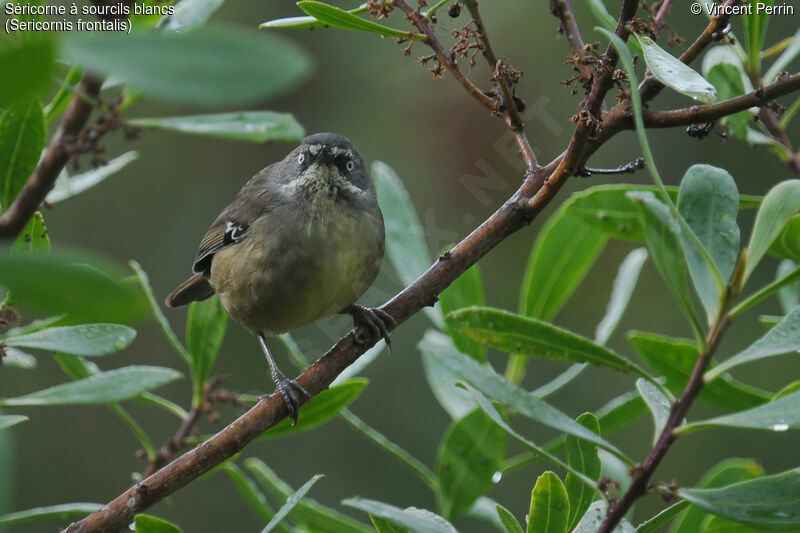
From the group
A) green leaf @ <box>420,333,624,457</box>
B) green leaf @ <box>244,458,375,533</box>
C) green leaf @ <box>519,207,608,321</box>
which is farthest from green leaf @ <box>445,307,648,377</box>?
green leaf @ <box>519,207,608,321</box>

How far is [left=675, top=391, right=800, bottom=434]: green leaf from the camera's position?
5.07ft

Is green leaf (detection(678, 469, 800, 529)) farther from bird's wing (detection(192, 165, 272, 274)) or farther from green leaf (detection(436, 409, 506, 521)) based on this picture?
bird's wing (detection(192, 165, 272, 274))

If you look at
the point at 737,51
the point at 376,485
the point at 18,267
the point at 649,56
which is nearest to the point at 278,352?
the point at 376,485

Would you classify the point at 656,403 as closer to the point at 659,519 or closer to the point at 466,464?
the point at 659,519

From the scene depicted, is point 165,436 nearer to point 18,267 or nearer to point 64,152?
point 64,152

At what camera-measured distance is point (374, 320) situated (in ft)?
10.2

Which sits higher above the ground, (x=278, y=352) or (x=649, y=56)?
(x=649, y=56)

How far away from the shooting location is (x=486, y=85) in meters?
5.83

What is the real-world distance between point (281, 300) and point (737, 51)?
2155mm

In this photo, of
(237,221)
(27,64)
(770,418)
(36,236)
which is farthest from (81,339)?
(237,221)

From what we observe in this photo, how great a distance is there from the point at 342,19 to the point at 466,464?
1285mm

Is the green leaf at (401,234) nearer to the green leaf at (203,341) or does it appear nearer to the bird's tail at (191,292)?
the green leaf at (203,341)

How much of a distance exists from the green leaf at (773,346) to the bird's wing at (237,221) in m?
2.77

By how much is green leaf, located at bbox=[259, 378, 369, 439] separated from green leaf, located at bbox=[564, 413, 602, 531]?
0.63 meters
